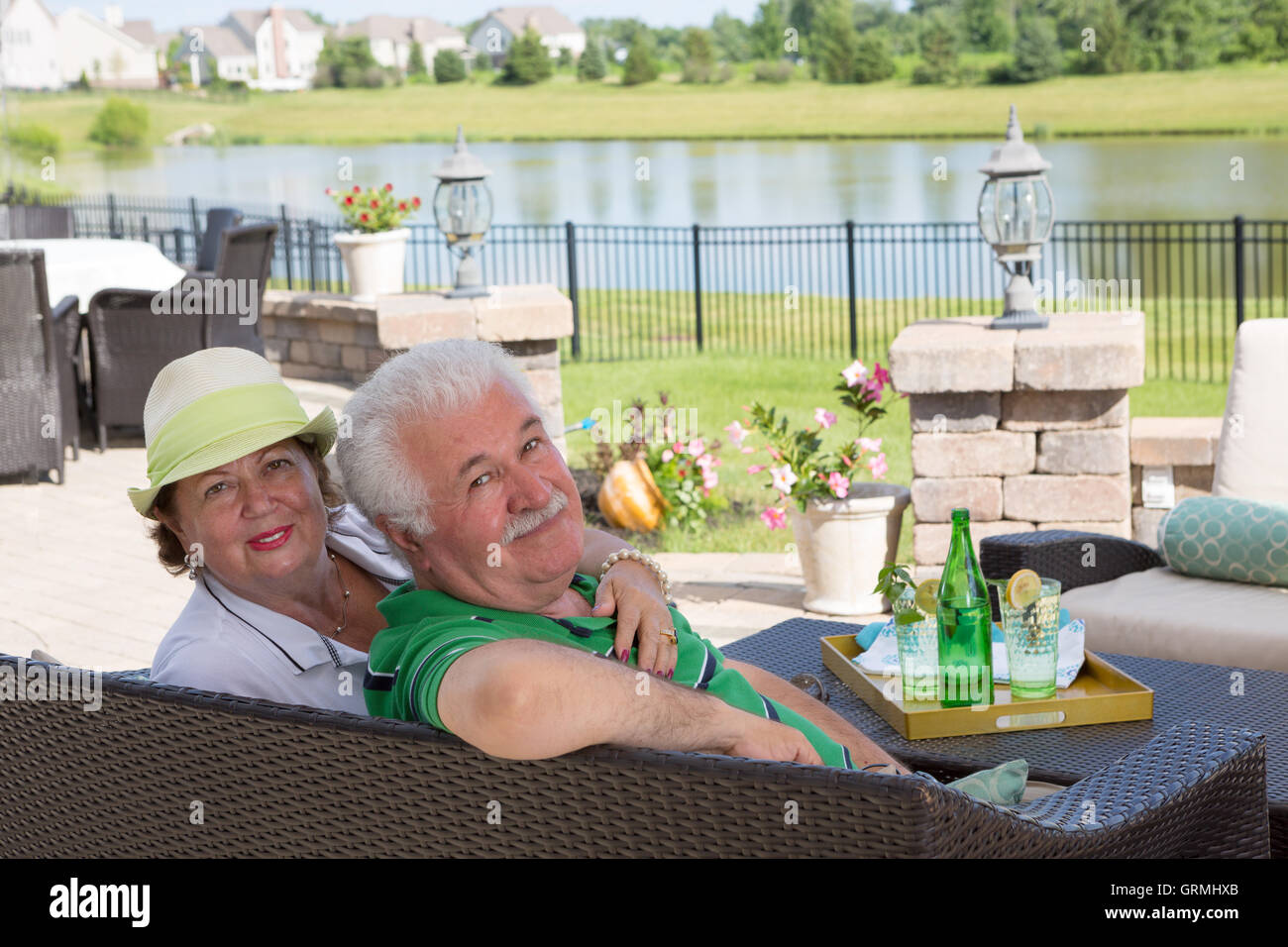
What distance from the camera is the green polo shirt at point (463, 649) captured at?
1.57 m

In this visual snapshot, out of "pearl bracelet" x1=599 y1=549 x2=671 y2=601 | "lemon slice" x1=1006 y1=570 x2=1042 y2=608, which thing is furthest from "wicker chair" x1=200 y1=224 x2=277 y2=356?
"lemon slice" x1=1006 y1=570 x2=1042 y2=608

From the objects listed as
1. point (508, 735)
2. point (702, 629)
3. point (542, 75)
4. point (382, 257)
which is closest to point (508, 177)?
point (542, 75)

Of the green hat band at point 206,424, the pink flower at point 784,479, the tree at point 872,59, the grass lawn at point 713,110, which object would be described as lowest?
the pink flower at point 784,479

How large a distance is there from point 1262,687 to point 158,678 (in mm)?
1890

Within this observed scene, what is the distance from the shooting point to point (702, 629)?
454 centimetres

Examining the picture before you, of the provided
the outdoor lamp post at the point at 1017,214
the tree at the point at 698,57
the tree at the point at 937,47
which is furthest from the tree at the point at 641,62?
the outdoor lamp post at the point at 1017,214

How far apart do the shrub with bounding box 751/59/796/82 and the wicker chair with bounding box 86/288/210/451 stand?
161 feet

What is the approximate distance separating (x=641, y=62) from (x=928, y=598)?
184 ft

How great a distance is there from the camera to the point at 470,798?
1.46 m

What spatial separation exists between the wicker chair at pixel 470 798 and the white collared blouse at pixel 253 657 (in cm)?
9

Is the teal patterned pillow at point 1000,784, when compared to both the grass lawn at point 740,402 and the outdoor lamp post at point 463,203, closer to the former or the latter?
the grass lawn at point 740,402

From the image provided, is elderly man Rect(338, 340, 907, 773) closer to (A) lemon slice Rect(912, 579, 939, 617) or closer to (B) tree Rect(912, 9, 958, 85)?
(A) lemon slice Rect(912, 579, 939, 617)
